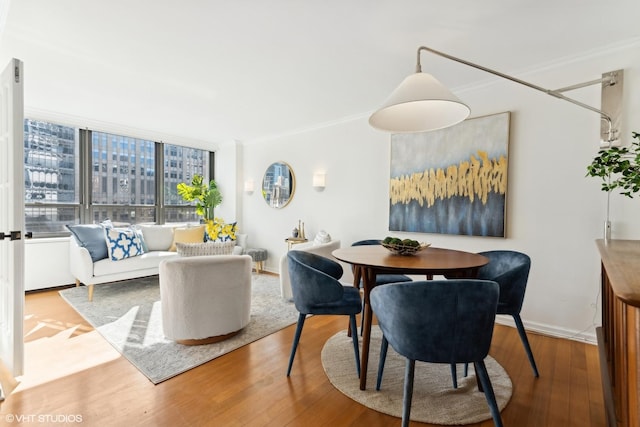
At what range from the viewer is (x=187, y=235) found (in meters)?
4.53

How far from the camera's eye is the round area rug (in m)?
1.61

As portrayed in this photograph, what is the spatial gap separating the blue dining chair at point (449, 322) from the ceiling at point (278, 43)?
69.6 inches

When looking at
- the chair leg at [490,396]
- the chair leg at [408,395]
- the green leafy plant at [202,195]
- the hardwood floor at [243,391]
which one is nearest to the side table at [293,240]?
the green leafy plant at [202,195]

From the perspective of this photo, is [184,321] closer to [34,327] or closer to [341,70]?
[34,327]

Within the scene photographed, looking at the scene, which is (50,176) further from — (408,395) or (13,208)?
(408,395)

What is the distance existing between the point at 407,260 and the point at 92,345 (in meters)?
2.57

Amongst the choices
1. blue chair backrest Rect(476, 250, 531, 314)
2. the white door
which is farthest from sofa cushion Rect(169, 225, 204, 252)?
blue chair backrest Rect(476, 250, 531, 314)

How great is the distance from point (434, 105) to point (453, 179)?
140cm

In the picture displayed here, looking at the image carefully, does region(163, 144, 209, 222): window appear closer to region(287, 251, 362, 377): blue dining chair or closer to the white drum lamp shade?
region(287, 251, 362, 377): blue dining chair

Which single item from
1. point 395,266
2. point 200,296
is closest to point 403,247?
point 395,266

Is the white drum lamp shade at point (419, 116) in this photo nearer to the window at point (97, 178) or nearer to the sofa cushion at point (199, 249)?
the sofa cushion at point (199, 249)

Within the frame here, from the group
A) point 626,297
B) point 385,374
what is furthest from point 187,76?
point 626,297

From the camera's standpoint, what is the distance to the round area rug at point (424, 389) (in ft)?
5.28

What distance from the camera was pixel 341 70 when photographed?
276 cm
